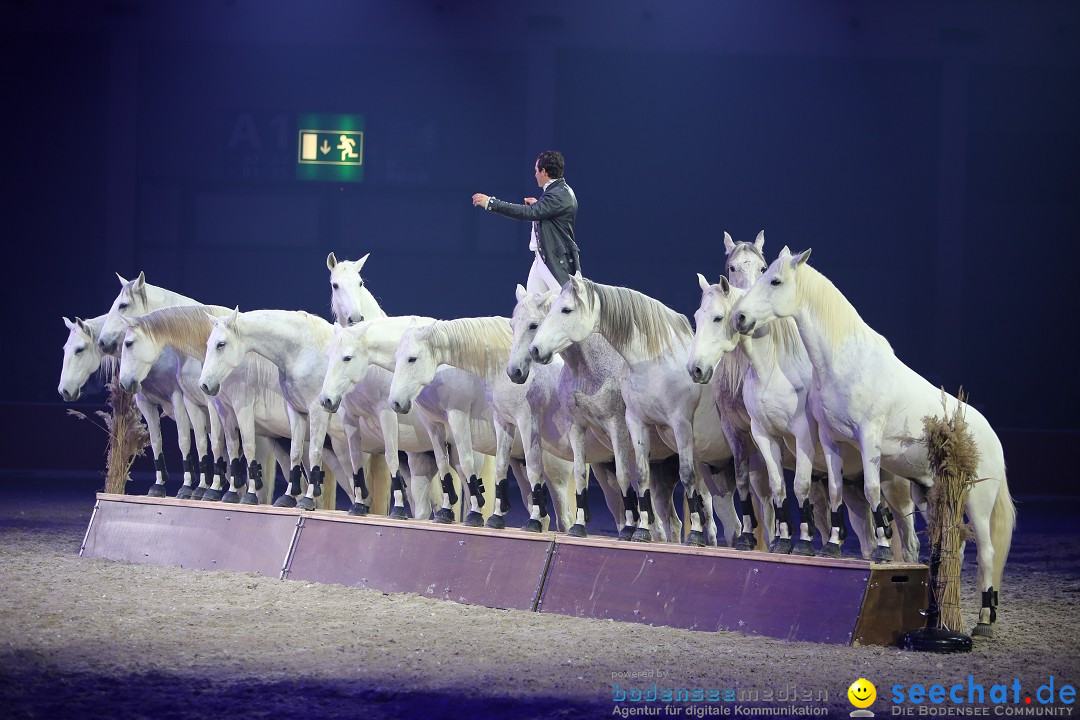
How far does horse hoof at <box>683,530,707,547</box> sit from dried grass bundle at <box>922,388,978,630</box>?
4.06 feet

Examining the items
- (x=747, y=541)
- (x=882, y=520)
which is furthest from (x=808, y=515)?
(x=747, y=541)

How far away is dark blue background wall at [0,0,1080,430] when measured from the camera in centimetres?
1339

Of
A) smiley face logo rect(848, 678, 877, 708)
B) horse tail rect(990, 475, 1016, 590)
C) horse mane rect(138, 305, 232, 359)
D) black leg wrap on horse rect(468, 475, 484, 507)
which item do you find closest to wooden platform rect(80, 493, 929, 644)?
black leg wrap on horse rect(468, 475, 484, 507)

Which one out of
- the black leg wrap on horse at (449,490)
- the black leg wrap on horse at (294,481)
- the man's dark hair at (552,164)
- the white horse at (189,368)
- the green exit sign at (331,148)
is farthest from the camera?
the green exit sign at (331,148)

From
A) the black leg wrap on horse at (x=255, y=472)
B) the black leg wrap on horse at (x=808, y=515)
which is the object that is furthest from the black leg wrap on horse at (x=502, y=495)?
the black leg wrap on horse at (x=255, y=472)

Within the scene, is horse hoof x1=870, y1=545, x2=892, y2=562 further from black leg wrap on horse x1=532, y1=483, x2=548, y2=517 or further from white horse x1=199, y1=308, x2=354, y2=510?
white horse x1=199, y1=308, x2=354, y2=510

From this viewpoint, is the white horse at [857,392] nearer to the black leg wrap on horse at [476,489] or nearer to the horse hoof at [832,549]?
the horse hoof at [832,549]

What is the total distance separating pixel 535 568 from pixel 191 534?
2.74m

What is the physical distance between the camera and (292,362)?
8.27 m

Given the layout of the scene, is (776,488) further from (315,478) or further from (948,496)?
(315,478)

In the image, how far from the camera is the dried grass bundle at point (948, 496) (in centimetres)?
557

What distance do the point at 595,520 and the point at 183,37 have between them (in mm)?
7025

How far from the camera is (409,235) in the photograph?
13859 millimetres

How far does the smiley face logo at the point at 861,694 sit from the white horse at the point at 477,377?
8.91 feet
